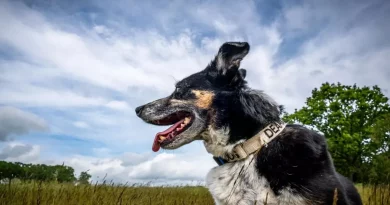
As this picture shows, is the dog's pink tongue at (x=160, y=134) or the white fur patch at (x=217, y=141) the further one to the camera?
the dog's pink tongue at (x=160, y=134)

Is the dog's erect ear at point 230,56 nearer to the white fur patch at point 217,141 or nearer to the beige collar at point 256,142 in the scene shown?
the white fur patch at point 217,141

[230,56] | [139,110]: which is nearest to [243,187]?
[230,56]

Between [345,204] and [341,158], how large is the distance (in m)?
40.0

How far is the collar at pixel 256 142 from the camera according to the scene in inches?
172

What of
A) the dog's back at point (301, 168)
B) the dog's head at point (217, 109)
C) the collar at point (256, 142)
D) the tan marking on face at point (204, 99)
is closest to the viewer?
the dog's back at point (301, 168)

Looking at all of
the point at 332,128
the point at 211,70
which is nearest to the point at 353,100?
the point at 332,128

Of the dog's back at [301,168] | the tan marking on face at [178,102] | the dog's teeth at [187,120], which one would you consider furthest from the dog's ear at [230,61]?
the dog's back at [301,168]

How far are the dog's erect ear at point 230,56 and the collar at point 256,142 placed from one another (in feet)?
3.41

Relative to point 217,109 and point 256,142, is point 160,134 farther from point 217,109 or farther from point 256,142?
point 256,142

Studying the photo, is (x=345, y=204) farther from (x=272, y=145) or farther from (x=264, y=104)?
(x=264, y=104)

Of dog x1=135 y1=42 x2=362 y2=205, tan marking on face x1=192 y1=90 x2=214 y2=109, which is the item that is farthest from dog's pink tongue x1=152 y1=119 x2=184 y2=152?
tan marking on face x1=192 y1=90 x2=214 y2=109

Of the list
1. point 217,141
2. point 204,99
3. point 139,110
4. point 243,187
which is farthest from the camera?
point 139,110

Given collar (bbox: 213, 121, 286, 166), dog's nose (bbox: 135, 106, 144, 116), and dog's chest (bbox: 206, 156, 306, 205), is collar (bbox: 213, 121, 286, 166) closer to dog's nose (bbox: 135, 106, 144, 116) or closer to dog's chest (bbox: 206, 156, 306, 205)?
dog's chest (bbox: 206, 156, 306, 205)

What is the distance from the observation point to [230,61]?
5.07 m
